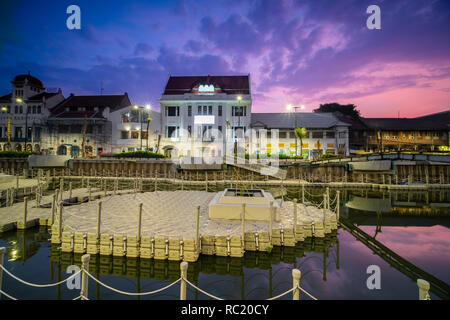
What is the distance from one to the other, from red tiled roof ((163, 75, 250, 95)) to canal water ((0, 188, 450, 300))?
41359 millimetres

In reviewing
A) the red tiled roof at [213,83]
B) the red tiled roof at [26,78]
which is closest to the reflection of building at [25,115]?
the red tiled roof at [26,78]

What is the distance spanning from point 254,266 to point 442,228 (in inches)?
625

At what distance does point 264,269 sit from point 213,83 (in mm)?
45034

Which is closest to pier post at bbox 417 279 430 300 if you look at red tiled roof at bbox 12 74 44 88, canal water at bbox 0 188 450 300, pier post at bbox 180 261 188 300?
canal water at bbox 0 188 450 300

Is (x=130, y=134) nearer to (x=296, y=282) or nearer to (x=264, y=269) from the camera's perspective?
(x=264, y=269)

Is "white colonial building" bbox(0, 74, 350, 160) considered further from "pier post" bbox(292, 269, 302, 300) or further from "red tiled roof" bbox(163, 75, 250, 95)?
"pier post" bbox(292, 269, 302, 300)

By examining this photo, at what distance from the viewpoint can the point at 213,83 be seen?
48.5 m

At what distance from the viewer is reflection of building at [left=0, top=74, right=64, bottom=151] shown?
48.0m

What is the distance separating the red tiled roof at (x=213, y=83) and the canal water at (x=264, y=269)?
41359mm

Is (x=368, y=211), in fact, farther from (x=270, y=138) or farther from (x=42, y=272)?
(x=270, y=138)

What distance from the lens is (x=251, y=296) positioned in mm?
7434

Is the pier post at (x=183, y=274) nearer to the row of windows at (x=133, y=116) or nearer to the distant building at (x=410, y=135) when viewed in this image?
the row of windows at (x=133, y=116)

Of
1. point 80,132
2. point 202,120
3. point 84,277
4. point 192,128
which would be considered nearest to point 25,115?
point 80,132
